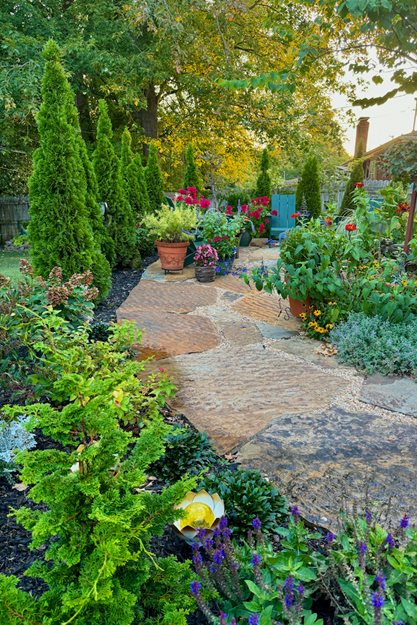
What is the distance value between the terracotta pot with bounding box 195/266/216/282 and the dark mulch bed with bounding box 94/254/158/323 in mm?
810

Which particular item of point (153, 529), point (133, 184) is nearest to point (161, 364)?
point (153, 529)

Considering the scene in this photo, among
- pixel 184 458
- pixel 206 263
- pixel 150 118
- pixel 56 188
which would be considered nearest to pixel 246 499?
pixel 184 458

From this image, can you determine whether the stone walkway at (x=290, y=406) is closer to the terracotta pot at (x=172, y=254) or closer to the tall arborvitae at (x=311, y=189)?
the terracotta pot at (x=172, y=254)

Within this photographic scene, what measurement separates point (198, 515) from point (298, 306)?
119 inches

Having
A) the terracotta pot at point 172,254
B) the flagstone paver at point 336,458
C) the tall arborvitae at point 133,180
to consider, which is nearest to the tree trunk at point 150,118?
the tall arborvitae at point 133,180

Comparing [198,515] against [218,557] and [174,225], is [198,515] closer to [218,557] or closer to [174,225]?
[218,557]

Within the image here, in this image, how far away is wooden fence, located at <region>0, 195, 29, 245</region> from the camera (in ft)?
33.7

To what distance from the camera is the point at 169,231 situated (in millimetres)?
6363

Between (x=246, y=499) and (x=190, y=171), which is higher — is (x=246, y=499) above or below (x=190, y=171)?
below

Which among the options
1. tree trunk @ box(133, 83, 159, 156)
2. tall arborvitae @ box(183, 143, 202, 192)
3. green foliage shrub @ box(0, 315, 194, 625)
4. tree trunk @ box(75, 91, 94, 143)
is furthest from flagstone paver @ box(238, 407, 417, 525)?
tree trunk @ box(75, 91, 94, 143)

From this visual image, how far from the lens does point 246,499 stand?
5.61ft

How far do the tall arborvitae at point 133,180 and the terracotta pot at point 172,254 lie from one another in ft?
4.90

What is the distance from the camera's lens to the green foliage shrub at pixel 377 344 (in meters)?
3.21

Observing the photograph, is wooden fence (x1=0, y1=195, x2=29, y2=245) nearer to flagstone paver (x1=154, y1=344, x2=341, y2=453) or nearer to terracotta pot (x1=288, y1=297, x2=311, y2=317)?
terracotta pot (x1=288, y1=297, x2=311, y2=317)
